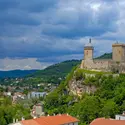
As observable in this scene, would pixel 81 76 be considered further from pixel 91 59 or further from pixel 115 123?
pixel 115 123

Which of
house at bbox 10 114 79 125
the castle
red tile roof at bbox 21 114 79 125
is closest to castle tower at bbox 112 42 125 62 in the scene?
the castle

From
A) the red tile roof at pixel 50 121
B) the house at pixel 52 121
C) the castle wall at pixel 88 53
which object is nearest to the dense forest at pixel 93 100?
the castle wall at pixel 88 53

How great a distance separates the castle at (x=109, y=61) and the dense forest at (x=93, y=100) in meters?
3.38

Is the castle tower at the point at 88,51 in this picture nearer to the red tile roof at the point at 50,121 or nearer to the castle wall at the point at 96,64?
the castle wall at the point at 96,64

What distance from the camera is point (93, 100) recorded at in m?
90.8

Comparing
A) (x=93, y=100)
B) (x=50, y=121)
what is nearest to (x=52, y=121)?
(x=50, y=121)

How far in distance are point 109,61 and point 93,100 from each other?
2494cm

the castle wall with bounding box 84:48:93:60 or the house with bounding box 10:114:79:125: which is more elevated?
the castle wall with bounding box 84:48:93:60

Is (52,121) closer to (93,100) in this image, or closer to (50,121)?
(50,121)

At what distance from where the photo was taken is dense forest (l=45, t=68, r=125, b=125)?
280 feet

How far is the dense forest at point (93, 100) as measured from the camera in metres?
85.3

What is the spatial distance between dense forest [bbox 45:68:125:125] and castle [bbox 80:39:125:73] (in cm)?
338

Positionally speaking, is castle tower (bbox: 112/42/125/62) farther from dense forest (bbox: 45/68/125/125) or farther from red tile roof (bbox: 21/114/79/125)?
red tile roof (bbox: 21/114/79/125)

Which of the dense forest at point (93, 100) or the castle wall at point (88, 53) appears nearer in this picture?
the dense forest at point (93, 100)
